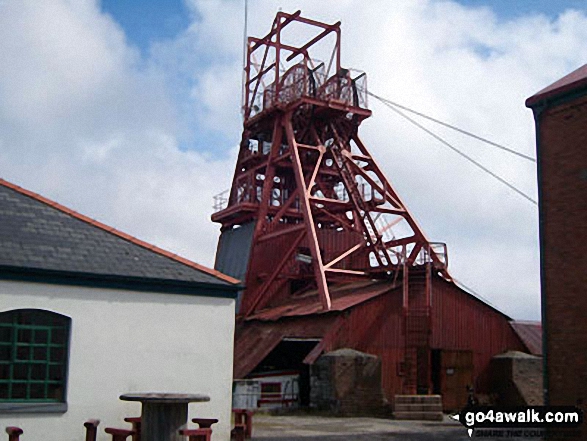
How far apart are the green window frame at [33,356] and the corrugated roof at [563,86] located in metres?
9.73

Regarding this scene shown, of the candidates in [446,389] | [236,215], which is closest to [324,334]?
[446,389]

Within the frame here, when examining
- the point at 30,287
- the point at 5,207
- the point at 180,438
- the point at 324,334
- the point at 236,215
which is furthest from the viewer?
the point at 236,215

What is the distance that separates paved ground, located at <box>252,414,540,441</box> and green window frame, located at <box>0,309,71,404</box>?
4.75 m

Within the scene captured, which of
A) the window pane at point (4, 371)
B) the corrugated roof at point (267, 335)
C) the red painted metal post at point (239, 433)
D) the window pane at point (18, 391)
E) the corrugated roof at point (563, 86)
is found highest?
the corrugated roof at point (563, 86)

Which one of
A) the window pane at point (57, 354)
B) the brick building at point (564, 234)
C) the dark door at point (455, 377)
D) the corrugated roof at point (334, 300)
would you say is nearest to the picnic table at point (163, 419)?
the window pane at point (57, 354)

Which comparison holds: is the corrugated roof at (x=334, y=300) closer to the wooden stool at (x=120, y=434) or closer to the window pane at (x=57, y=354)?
the window pane at (x=57, y=354)

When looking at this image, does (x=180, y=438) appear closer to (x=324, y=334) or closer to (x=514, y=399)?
(x=324, y=334)

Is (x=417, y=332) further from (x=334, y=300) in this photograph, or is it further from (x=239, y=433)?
(x=239, y=433)

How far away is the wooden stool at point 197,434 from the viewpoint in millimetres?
12031

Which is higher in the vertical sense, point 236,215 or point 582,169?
point 236,215

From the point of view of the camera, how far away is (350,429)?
777 inches

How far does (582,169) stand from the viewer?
1533cm

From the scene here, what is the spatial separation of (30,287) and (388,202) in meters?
22.0

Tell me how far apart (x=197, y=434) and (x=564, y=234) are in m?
7.84
